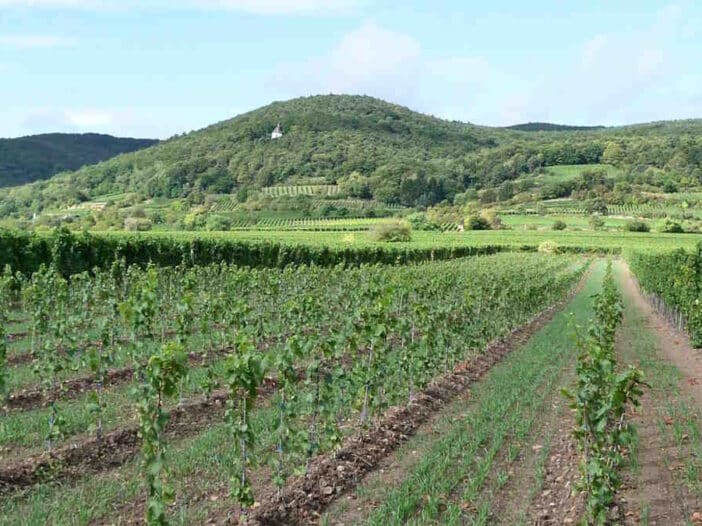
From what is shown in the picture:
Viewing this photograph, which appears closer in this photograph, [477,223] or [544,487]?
[544,487]

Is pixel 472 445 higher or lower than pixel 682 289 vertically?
lower

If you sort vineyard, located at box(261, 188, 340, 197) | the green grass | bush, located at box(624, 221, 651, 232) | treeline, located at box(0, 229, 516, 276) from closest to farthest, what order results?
the green grass → treeline, located at box(0, 229, 516, 276) → bush, located at box(624, 221, 651, 232) → vineyard, located at box(261, 188, 340, 197)

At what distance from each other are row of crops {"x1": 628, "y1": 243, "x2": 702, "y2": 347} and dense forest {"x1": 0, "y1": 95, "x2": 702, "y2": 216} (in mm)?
Result: 95577

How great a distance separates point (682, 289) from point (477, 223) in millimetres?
80439

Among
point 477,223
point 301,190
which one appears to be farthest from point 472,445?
point 301,190

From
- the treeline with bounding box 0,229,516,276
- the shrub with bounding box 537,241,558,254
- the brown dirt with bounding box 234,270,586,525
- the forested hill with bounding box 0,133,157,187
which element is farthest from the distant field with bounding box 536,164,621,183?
the brown dirt with bounding box 234,270,586,525

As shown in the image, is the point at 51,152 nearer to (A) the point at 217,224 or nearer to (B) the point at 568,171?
(A) the point at 217,224

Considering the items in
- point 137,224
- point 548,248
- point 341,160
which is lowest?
point 548,248

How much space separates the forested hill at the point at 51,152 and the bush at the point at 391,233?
8682 centimetres

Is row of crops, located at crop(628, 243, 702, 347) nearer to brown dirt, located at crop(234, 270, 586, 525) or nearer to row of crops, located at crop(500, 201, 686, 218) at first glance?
brown dirt, located at crop(234, 270, 586, 525)

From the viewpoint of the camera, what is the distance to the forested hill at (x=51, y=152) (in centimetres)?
13525

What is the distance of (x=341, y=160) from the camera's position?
146m

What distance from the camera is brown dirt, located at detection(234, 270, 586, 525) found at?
7.28 m

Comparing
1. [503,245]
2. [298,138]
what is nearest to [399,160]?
[298,138]
